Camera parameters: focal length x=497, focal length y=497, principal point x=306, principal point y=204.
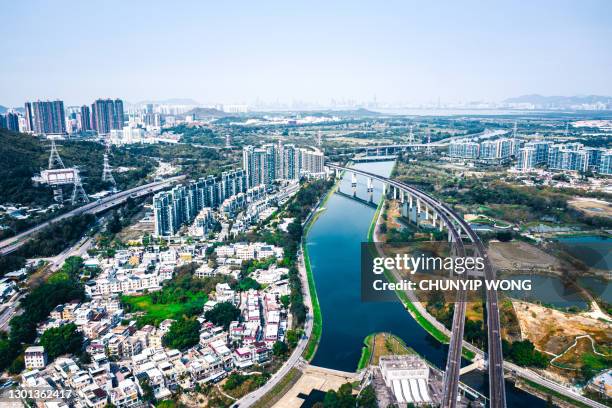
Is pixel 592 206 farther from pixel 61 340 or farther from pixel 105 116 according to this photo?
pixel 105 116

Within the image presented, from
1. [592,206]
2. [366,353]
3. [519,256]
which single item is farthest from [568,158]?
[366,353]

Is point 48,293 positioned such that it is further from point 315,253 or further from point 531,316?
point 531,316

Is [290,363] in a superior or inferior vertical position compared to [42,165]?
inferior

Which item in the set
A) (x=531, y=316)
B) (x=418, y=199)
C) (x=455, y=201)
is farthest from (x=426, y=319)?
(x=455, y=201)

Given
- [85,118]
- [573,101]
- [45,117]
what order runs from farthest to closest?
[573,101], [85,118], [45,117]

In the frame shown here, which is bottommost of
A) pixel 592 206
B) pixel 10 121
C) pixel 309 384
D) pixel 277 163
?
pixel 309 384

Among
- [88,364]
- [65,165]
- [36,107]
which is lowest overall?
[88,364]
